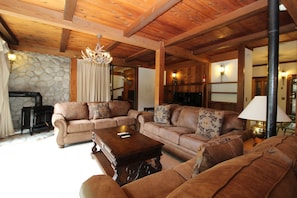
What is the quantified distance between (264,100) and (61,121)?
3.45 metres

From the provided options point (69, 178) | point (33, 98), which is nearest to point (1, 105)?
point (33, 98)

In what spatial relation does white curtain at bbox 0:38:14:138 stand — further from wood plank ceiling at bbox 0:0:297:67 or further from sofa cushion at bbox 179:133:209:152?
sofa cushion at bbox 179:133:209:152

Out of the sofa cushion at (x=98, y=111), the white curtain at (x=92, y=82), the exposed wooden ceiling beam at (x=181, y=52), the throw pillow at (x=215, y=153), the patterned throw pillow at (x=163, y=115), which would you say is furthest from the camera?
the white curtain at (x=92, y=82)

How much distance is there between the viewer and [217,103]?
531 centimetres

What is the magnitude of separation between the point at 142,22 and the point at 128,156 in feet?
7.14

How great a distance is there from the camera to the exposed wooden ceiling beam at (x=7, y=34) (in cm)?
301

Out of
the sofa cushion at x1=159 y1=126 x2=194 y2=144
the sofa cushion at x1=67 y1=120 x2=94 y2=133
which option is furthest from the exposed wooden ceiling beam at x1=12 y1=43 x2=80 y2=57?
the sofa cushion at x1=159 y1=126 x2=194 y2=144

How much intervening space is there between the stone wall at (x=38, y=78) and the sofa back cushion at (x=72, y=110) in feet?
4.64

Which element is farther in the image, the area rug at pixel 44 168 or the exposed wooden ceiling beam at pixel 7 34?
the exposed wooden ceiling beam at pixel 7 34

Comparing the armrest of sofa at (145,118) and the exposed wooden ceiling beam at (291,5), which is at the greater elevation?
the exposed wooden ceiling beam at (291,5)

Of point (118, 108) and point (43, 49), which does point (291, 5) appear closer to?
point (118, 108)

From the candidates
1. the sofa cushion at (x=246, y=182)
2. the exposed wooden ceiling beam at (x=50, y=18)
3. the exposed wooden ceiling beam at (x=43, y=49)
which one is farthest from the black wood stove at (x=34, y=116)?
the sofa cushion at (x=246, y=182)

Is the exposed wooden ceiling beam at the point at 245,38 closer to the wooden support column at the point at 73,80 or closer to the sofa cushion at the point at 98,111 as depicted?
the sofa cushion at the point at 98,111

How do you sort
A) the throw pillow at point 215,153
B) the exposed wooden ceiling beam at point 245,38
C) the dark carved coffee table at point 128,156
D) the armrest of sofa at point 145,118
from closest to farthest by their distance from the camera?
1. the throw pillow at point 215,153
2. the dark carved coffee table at point 128,156
3. the exposed wooden ceiling beam at point 245,38
4. the armrest of sofa at point 145,118
